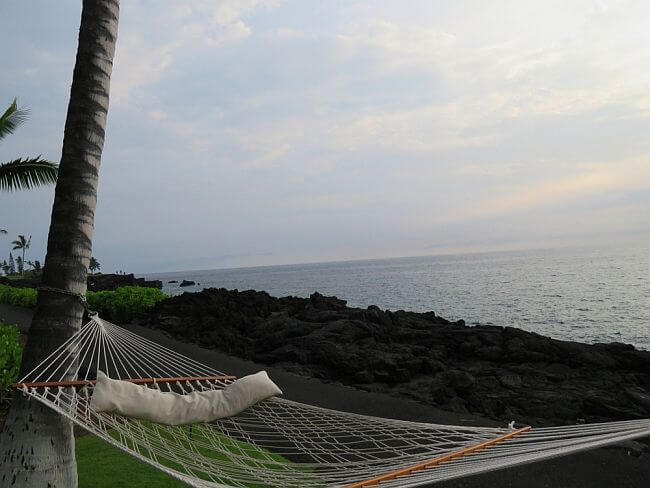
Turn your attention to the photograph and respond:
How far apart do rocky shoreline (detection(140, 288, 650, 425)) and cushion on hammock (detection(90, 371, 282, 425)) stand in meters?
2.74

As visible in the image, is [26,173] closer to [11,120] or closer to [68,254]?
[11,120]

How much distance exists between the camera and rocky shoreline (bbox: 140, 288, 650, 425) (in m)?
5.38

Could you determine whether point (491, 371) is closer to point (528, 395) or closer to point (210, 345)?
point (528, 395)

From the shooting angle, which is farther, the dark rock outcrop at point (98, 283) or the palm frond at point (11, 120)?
the dark rock outcrop at point (98, 283)

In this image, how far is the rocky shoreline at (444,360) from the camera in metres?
5.38

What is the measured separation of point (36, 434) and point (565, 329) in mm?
16005

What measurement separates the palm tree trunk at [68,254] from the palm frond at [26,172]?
4.75 metres

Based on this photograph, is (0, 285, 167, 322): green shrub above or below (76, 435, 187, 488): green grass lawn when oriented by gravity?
above

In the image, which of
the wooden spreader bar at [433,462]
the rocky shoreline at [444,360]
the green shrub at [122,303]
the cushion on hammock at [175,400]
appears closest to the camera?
the wooden spreader bar at [433,462]

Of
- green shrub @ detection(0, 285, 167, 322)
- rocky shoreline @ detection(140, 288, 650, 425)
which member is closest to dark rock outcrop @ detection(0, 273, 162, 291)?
green shrub @ detection(0, 285, 167, 322)

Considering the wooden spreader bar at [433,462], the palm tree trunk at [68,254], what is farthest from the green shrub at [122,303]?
the wooden spreader bar at [433,462]

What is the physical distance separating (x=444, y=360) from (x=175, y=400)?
239 inches

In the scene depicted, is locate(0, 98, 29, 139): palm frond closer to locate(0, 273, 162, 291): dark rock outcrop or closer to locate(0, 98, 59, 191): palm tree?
locate(0, 98, 59, 191): palm tree

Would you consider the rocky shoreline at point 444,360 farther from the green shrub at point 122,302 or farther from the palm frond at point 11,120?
the palm frond at point 11,120
